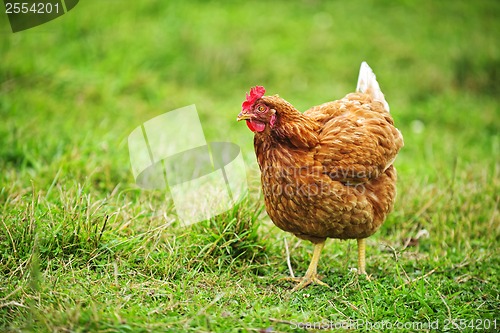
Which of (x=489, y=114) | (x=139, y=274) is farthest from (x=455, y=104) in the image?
(x=139, y=274)

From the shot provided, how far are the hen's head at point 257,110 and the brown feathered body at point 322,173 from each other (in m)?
0.03

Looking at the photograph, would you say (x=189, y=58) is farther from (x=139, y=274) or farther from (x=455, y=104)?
(x=139, y=274)

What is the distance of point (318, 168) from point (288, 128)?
0.31m

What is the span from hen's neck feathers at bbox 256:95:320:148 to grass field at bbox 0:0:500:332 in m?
0.67

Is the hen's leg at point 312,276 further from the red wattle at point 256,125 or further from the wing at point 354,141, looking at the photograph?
the red wattle at point 256,125

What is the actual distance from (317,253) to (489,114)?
422 cm

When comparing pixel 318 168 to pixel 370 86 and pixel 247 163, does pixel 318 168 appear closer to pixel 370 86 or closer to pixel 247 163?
pixel 370 86

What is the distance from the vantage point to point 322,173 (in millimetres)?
3451

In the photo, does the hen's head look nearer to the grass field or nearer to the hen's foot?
the grass field

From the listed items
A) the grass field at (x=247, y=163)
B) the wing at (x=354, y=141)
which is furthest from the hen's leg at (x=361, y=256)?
the wing at (x=354, y=141)

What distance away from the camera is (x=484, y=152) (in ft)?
20.5

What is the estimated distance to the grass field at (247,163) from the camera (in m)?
3.17

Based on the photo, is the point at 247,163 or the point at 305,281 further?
the point at 247,163

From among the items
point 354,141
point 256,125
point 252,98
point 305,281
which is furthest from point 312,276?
point 252,98
